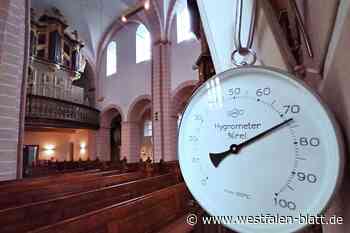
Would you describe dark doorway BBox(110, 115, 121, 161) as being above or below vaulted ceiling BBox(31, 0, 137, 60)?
below

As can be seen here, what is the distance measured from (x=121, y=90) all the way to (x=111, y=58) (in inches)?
88.2

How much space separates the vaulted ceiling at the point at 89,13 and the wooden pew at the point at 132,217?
34.1 ft

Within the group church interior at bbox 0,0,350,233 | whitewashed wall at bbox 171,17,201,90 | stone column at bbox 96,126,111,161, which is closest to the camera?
church interior at bbox 0,0,350,233

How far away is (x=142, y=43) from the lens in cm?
1084

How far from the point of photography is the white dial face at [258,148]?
1.51 feet

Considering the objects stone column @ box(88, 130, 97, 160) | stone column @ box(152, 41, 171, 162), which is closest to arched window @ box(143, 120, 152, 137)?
stone column @ box(88, 130, 97, 160)

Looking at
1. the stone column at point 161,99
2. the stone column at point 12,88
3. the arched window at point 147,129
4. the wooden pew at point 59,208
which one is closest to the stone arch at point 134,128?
the arched window at point 147,129

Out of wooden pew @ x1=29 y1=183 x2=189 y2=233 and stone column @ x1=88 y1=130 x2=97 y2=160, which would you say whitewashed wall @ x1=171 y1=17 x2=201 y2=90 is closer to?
stone column @ x1=88 y1=130 x2=97 y2=160

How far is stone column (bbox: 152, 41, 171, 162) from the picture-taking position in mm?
8555

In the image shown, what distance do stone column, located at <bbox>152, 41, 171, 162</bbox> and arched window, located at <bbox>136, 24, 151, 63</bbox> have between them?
4.61 ft

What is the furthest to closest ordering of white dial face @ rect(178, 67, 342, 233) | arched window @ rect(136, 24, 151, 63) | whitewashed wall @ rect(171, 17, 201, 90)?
1. arched window @ rect(136, 24, 151, 63)
2. whitewashed wall @ rect(171, 17, 201, 90)
3. white dial face @ rect(178, 67, 342, 233)

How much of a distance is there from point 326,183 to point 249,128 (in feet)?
0.65

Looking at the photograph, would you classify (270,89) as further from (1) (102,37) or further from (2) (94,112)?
(1) (102,37)

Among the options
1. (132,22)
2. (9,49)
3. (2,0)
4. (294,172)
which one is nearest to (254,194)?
(294,172)
